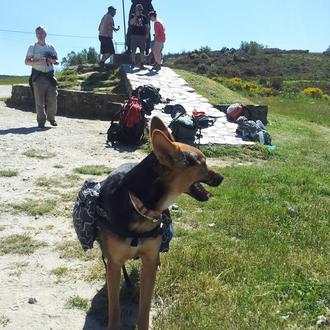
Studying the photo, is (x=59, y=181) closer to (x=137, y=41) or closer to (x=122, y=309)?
(x=122, y=309)

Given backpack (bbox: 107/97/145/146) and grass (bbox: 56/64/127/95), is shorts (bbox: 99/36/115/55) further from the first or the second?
backpack (bbox: 107/97/145/146)

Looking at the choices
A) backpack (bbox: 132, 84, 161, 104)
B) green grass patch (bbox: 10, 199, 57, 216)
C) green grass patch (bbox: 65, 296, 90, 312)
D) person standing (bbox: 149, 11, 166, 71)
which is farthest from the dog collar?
person standing (bbox: 149, 11, 166, 71)

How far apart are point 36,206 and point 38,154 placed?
9.79 feet

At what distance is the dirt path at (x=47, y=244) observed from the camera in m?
3.72

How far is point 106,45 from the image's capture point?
17156mm

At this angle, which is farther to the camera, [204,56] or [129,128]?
[204,56]

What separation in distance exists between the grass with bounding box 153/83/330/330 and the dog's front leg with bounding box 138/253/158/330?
0.18 m

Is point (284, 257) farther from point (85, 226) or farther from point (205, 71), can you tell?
point (205, 71)

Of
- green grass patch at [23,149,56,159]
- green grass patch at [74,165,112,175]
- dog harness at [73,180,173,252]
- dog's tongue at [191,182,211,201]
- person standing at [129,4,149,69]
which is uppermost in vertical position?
person standing at [129,4,149,69]

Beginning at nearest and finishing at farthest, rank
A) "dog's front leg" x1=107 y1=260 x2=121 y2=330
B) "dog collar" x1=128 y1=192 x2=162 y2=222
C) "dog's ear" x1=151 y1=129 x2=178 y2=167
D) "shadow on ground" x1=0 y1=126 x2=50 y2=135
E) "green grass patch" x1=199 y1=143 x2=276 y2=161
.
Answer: "dog's ear" x1=151 y1=129 x2=178 y2=167 < "dog collar" x1=128 y1=192 x2=162 y2=222 < "dog's front leg" x1=107 y1=260 x2=121 y2=330 < "green grass patch" x1=199 y1=143 x2=276 y2=161 < "shadow on ground" x1=0 y1=126 x2=50 y2=135

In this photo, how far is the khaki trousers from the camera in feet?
36.4

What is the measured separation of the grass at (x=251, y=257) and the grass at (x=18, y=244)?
54.6 inches

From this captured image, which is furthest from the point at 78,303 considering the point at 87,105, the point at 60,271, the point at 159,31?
the point at 159,31

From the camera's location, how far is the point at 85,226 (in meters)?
3.41
